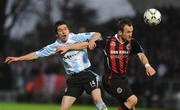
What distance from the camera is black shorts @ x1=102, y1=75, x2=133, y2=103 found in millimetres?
16500

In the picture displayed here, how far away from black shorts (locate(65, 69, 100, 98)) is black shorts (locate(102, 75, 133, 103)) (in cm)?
37

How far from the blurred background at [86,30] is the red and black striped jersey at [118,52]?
11655 millimetres

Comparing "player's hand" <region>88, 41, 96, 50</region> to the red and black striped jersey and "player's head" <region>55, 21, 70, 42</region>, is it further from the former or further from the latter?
"player's head" <region>55, 21, 70, 42</region>

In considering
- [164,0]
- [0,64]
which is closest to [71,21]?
[0,64]

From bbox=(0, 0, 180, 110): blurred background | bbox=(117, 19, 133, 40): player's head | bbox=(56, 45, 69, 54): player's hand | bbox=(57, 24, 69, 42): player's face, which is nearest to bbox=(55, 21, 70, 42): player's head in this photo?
bbox=(57, 24, 69, 42): player's face

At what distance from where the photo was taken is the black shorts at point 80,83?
1686 centimetres

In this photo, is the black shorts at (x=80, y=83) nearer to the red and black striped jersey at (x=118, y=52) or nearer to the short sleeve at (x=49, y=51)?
the red and black striped jersey at (x=118, y=52)

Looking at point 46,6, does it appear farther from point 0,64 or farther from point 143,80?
point 143,80

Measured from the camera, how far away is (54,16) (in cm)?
4194

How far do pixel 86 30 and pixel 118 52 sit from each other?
69.6 feet

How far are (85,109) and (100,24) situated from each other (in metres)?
11.7

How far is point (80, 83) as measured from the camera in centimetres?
1692

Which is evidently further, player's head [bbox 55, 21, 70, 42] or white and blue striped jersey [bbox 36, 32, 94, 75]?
white and blue striped jersey [bbox 36, 32, 94, 75]

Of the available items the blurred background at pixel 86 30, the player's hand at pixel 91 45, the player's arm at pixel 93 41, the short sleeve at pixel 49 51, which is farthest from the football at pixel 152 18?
the blurred background at pixel 86 30
